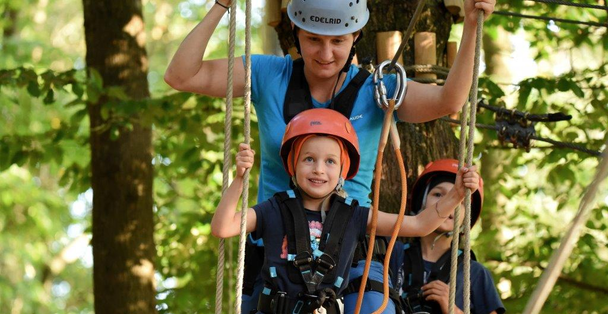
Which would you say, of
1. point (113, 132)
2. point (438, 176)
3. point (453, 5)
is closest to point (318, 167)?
point (438, 176)

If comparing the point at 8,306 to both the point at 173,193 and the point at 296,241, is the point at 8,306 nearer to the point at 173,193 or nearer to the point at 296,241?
the point at 173,193

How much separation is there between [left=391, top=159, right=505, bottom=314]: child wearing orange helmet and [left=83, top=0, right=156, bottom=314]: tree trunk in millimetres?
2394

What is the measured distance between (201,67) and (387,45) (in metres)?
1.60

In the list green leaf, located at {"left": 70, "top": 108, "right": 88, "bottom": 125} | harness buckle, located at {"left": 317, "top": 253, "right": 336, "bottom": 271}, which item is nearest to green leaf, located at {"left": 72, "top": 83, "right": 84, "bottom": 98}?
green leaf, located at {"left": 70, "top": 108, "right": 88, "bottom": 125}

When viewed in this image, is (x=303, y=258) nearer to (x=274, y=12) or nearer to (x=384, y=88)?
(x=384, y=88)

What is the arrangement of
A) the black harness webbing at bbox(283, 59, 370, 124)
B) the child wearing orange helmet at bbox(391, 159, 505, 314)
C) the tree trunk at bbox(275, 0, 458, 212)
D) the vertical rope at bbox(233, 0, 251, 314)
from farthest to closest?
the tree trunk at bbox(275, 0, 458, 212) → the child wearing orange helmet at bbox(391, 159, 505, 314) → the black harness webbing at bbox(283, 59, 370, 124) → the vertical rope at bbox(233, 0, 251, 314)

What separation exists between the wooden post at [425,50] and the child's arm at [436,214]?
1.66 meters

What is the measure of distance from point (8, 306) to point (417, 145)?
10.5 meters

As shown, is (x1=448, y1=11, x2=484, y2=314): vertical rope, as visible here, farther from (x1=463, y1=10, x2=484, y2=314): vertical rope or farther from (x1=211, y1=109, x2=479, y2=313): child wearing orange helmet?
(x1=211, y1=109, x2=479, y2=313): child wearing orange helmet

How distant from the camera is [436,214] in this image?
326 cm

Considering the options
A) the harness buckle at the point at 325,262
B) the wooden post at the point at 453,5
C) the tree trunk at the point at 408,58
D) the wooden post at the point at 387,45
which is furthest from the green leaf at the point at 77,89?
the harness buckle at the point at 325,262

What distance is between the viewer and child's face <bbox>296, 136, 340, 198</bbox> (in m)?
3.25

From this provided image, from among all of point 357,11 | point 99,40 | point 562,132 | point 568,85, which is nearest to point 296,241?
point 357,11

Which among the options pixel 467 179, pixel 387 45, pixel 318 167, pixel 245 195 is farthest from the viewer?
pixel 387 45
